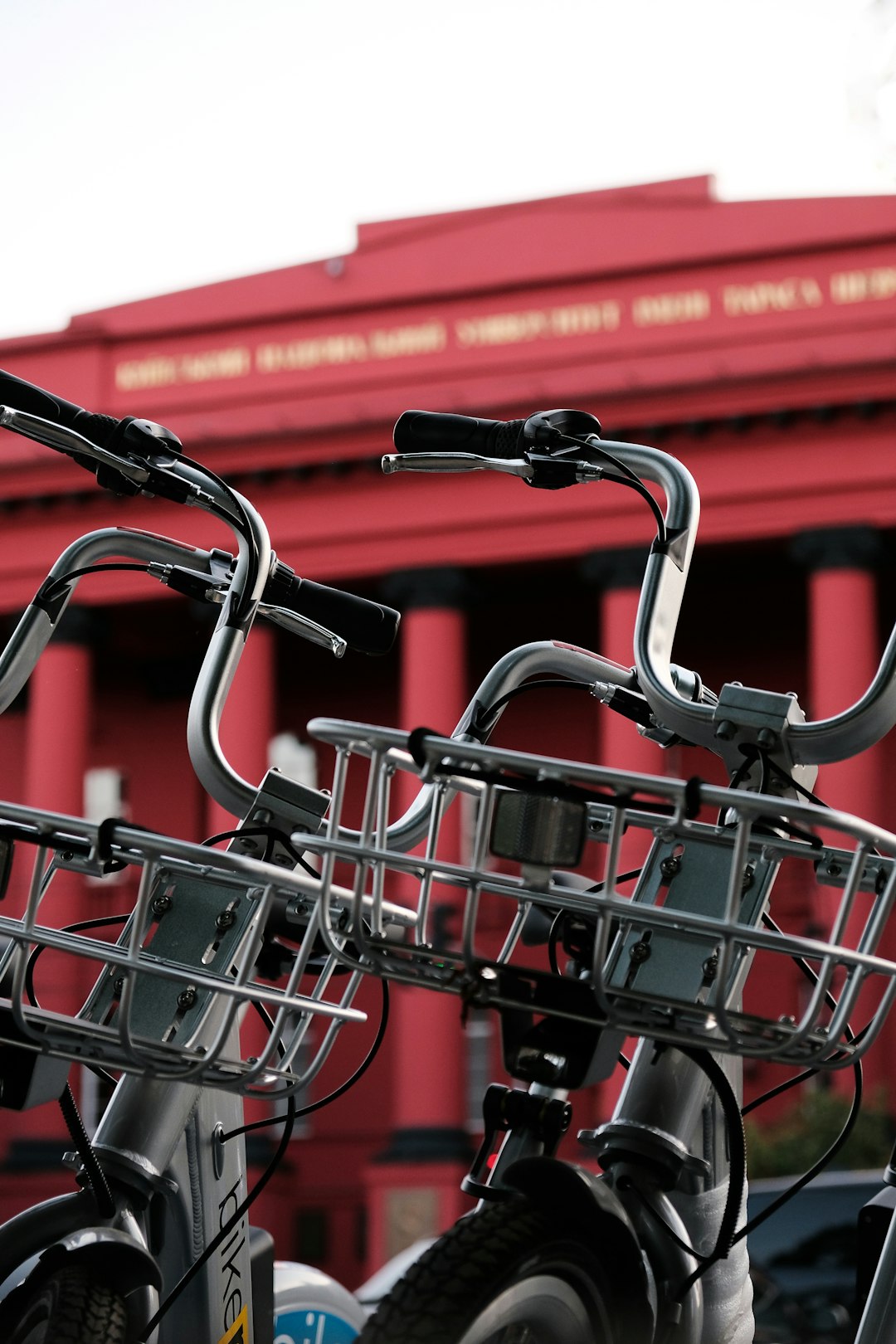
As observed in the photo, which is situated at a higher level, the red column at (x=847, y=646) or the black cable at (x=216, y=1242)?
the red column at (x=847, y=646)

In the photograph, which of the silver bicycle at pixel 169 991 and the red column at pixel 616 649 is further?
the red column at pixel 616 649

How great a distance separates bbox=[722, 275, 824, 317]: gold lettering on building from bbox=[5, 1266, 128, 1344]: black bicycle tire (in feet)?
54.8

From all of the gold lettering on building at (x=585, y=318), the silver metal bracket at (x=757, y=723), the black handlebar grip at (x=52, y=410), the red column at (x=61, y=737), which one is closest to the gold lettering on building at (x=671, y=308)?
the gold lettering on building at (x=585, y=318)

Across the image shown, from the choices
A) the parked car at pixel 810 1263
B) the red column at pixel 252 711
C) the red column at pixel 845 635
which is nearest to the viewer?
the parked car at pixel 810 1263

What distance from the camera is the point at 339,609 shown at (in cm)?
204

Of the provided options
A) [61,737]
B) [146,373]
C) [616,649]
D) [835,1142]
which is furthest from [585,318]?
[835,1142]

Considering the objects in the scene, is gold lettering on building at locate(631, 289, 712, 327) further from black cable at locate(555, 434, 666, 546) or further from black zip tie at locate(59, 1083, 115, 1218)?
black zip tie at locate(59, 1083, 115, 1218)

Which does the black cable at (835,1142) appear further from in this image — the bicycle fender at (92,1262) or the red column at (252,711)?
the red column at (252,711)

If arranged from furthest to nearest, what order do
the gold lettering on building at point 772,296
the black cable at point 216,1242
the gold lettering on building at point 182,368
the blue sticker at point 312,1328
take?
1. the gold lettering on building at point 182,368
2. the gold lettering on building at point 772,296
3. the blue sticker at point 312,1328
4. the black cable at point 216,1242

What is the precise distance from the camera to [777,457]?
17.3 meters

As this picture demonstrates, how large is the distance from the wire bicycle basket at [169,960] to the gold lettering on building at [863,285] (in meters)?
16.3

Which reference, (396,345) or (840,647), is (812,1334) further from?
(396,345)

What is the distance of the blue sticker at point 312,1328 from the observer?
2.38 meters

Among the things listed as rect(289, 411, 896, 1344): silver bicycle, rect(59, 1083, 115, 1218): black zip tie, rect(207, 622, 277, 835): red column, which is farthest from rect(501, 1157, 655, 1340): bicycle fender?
rect(207, 622, 277, 835): red column
